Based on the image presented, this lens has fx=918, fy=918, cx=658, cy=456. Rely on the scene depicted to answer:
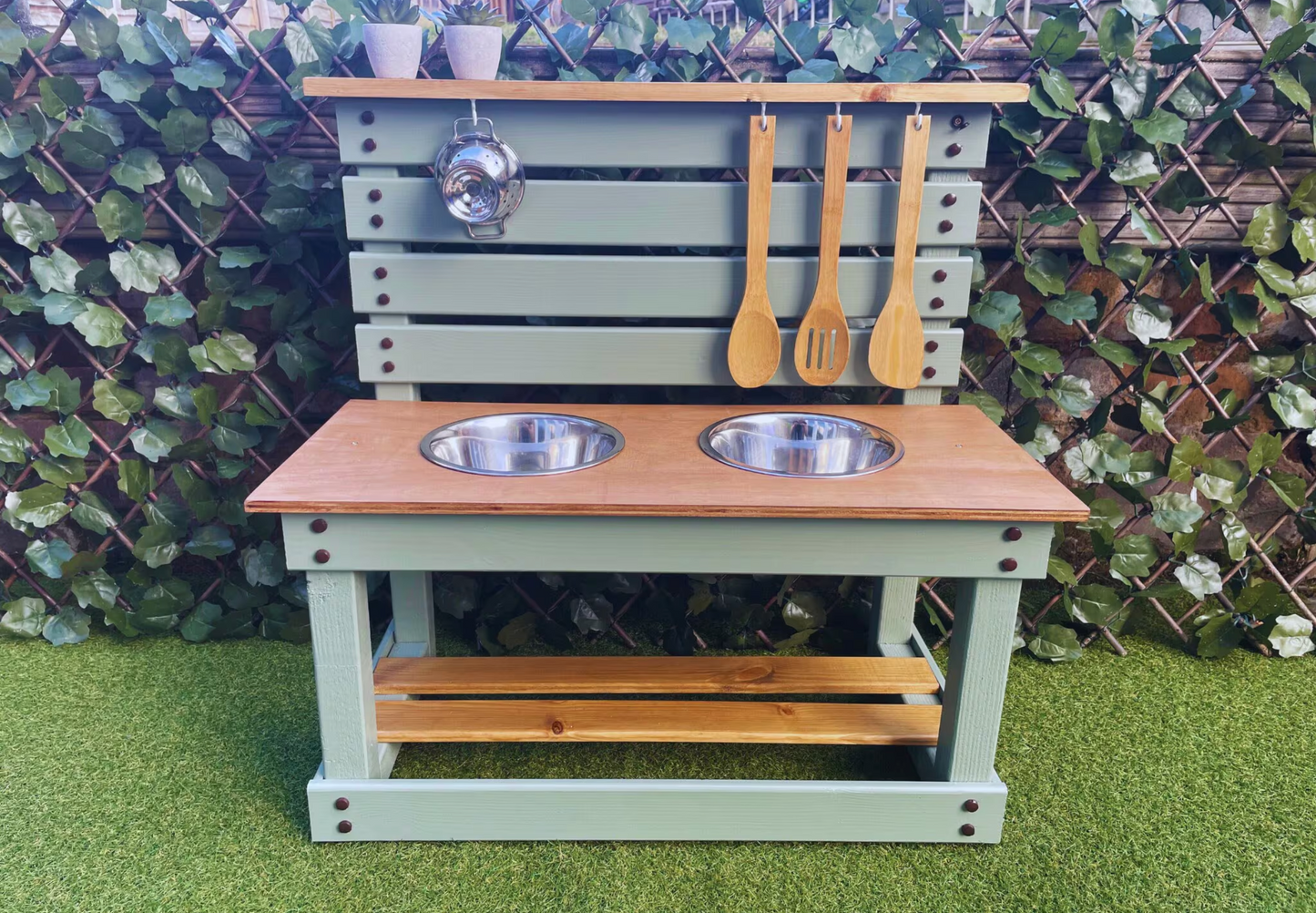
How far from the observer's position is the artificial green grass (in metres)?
1.29

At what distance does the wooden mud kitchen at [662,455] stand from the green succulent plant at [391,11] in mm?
159

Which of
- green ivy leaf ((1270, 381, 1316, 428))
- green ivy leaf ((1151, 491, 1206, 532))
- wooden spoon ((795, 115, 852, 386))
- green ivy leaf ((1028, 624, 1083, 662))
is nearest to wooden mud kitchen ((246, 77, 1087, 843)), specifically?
wooden spoon ((795, 115, 852, 386))

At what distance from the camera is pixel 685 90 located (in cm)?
149

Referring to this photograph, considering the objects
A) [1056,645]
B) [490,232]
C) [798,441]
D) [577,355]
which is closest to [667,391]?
[577,355]

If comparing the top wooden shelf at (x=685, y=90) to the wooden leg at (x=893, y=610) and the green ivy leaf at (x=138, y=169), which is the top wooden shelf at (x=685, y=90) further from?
the wooden leg at (x=893, y=610)

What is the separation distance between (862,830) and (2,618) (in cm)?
176

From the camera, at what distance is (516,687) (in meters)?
1.58

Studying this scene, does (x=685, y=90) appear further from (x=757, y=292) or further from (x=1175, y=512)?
(x=1175, y=512)

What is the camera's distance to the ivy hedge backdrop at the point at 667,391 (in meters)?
1.65

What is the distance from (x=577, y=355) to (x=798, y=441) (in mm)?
419

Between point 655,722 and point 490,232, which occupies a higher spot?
point 490,232

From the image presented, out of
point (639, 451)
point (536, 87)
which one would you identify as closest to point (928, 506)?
point (639, 451)

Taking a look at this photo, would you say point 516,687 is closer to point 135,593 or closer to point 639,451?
point 639,451

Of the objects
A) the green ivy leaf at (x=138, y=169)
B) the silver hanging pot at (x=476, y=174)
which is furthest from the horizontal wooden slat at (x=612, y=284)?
the green ivy leaf at (x=138, y=169)
